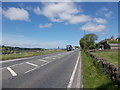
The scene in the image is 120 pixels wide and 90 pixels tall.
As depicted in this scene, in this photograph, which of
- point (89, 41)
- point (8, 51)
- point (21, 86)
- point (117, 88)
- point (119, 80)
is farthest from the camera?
point (89, 41)

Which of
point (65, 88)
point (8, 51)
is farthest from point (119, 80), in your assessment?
point (8, 51)

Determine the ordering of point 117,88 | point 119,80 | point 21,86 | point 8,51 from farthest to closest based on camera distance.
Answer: point 8,51
point 21,86
point 119,80
point 117,88

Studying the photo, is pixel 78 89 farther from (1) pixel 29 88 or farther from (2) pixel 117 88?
(1) pixel 29 88

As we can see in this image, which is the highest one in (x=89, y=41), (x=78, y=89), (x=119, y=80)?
(x=89, y=41)

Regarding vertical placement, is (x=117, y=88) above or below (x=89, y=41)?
below

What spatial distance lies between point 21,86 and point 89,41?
84.9 m

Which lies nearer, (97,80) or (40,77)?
(97,80)

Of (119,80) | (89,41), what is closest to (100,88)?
(119,80)

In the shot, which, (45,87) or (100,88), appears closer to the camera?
(100,88)

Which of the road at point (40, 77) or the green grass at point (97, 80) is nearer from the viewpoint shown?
the green grass at point (97, 80)

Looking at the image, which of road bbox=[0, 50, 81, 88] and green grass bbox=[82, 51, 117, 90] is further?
road bbox=[0, 50, 81, 88]

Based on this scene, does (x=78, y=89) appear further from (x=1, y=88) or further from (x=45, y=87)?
(x=1, y=88)

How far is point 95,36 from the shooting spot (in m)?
89.7

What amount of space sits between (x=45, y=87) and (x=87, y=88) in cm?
204
